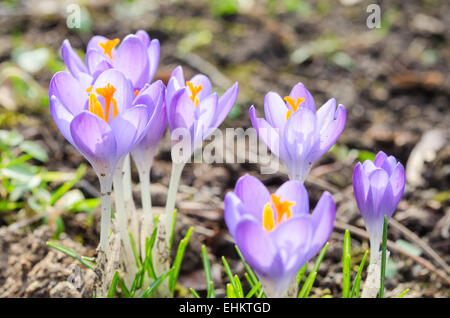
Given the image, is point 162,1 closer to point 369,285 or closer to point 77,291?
point 77,291

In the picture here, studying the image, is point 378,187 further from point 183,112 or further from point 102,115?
point 102,115

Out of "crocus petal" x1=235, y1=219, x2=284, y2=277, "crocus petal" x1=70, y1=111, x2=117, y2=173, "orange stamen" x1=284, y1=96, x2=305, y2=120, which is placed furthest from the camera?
"orange stamen" x1=284, y1=96, x2=305, y2=120

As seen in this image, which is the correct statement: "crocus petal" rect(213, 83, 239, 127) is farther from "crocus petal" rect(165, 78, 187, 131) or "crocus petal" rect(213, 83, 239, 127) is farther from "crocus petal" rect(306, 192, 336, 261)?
"crocus petal" rect(306, 192, 336, 261)

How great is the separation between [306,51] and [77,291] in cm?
260

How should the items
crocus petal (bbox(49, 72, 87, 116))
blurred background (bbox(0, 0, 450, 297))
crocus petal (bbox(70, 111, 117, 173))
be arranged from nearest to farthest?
crocus petal (bbox(70, 111, 117, 173)) < crocus petal (bbox(49, 72, 87, 116)) < blurred background (bbox(0, 0, 450, 297))

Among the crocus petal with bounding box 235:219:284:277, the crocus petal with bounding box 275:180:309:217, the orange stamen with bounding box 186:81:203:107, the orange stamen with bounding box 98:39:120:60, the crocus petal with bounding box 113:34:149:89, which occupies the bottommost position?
the crocus petal with bounding box 235:219:284:277

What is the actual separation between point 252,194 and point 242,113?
192 centimetres

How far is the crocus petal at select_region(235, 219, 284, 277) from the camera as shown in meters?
0.97

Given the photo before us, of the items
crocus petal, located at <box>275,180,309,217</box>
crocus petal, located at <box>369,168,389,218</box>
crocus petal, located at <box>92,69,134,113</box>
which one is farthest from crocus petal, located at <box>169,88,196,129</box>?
crocus petal, located at <box>369,168,389,218</box>

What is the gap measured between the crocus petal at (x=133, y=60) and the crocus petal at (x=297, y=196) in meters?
0.53

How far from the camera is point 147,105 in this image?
3.92 feet

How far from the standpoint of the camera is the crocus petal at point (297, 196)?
111 centimetres

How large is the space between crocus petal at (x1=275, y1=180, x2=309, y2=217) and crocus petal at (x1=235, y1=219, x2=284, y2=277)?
13 centimetres
